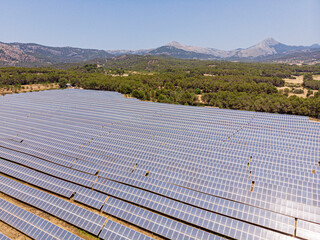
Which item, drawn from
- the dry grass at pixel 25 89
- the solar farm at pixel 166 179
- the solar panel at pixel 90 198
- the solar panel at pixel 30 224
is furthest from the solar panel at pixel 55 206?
the dry grass at pixel 25 89

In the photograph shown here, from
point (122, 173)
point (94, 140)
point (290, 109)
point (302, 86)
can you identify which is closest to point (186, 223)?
point (122, 173)

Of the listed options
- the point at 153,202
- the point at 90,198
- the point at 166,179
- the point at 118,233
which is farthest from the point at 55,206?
the point at 166,179

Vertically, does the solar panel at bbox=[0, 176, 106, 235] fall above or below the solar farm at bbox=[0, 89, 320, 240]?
below

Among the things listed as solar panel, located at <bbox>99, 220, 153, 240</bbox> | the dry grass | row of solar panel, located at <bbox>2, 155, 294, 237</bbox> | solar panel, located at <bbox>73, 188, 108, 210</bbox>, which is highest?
the dry grass

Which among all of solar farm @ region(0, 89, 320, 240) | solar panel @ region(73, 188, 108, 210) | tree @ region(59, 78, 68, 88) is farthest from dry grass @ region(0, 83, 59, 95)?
solar panel @ region(73, 188, 108, 210)

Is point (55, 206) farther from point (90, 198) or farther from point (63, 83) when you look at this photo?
point (63, 83)

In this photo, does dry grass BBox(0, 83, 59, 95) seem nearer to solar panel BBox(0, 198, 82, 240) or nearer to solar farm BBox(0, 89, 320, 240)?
solar farm BBox(0, 89, 320, 240)

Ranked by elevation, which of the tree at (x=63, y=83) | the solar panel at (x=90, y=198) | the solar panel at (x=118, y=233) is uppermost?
the tree at (x=63, y=83)

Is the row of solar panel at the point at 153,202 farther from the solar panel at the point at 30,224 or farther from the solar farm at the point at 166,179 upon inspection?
the solar panel at the point at 30,224

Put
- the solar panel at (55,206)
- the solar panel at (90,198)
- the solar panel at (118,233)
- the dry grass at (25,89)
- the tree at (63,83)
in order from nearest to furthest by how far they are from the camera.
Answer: the solar panel at (118,233), the solar panel at (55,206), the solar panel at (90,198), the dry grass at (25,89), the tree at (63,83)
